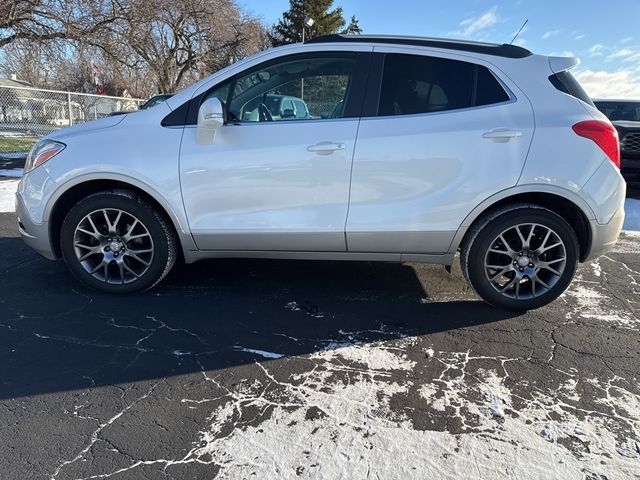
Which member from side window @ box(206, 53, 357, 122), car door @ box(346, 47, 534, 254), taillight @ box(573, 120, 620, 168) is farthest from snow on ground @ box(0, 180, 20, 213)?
taillight @ box(573, 120, 620, 168)

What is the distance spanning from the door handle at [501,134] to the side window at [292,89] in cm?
105

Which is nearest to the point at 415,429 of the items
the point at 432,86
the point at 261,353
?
the point at 261,353

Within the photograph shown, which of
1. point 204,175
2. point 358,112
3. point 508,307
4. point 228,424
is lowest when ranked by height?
point 228,424

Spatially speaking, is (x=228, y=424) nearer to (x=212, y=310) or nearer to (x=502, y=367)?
(x=212, y=310)

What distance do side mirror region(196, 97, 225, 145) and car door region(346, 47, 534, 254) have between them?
99 centimetres

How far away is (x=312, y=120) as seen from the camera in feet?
10.8

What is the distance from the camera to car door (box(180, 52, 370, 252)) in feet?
10.7

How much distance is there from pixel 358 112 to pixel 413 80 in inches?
18.5

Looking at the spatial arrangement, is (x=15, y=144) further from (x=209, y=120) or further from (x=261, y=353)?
(x=261, y=353)

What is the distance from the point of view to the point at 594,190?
3197 millimetres

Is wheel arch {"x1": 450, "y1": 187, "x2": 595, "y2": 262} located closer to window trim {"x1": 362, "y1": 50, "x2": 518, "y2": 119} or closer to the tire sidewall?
the tire sidewall

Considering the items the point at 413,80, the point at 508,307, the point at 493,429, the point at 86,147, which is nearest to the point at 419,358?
the point at 493,429

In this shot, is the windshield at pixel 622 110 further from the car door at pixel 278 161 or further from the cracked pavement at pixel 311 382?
the car door at pixel 278 161

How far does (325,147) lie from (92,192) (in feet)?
6.36
